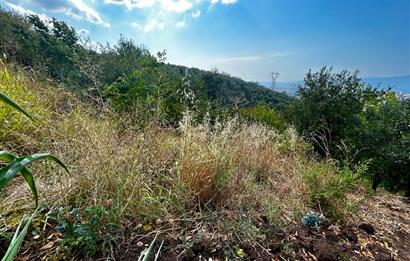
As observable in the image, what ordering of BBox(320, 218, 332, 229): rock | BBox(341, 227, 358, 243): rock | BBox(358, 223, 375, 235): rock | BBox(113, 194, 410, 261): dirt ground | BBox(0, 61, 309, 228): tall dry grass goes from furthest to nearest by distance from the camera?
BBox(358, 223, 375, 235): rock < BBox(320, 218, 332, 229): rock < BBox(341, 227, 358, 243): rock < BBox(0, 61, 309, 228): tall dry grass < BBox(113, 194, 410, 261): dirt ground

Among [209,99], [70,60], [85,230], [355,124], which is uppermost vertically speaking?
[70,60]

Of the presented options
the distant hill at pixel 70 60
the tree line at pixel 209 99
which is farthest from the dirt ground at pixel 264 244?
the distant hill at pixel 70 60

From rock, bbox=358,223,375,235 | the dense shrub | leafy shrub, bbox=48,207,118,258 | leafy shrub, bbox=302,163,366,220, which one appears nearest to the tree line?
the dense shrub

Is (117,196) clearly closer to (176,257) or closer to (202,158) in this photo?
(176,257)

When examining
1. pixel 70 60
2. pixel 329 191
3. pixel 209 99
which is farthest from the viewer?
pixel 209 99

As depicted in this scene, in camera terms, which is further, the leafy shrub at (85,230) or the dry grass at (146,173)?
the dry grass at (146,173)

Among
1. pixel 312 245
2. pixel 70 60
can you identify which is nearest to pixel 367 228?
pixel 312 245

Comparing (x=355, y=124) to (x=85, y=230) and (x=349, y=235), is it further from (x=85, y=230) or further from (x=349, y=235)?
(x=85, y=230)

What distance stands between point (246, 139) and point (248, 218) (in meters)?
1.22

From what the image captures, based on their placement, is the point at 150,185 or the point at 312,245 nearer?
the point at 312,245

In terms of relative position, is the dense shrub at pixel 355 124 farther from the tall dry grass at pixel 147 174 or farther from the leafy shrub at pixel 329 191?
the tall dry grass at pixel 147 174

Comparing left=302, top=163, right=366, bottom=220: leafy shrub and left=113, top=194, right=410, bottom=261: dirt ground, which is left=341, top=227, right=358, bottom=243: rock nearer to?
left=113, top=194, right=410, bottom=261: dirt ground

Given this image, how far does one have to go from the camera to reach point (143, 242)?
1.50 meters

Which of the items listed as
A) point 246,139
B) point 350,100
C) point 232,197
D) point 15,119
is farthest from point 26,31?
point 350,100
